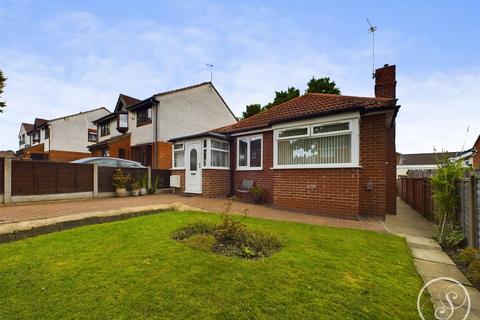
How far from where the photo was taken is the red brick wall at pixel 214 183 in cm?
1102

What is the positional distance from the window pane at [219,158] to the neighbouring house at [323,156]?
66 millimetres

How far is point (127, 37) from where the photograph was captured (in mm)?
11836

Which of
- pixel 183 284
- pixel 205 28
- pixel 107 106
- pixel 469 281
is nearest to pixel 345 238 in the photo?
pixel 469 281

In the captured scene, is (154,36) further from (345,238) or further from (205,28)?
(345,238)

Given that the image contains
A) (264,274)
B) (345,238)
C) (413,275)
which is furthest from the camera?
→ (345,238)

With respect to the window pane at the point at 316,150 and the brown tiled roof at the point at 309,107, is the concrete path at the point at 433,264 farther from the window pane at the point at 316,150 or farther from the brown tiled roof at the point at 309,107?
the brown tiled roof at the point at 309,107

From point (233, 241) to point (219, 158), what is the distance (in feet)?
24.9

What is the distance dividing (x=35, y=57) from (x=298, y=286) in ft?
56.0

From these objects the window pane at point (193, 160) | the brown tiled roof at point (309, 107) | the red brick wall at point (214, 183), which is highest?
the brown tiled roof at point (309, 107)

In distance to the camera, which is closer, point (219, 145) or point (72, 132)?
point (219, 145)

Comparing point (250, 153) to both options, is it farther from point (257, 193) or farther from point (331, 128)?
point (331, 128)

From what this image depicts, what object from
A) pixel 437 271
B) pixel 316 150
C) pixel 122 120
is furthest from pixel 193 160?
pixel 122 120

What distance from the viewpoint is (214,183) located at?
36.6 ft

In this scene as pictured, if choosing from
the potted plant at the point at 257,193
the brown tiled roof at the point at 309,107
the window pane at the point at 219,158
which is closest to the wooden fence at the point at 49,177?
the window pane at the point at 219,158
